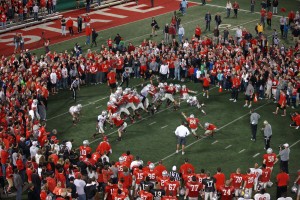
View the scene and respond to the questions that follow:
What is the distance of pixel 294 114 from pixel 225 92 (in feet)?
16.0

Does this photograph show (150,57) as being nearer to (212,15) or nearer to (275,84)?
(275,84)

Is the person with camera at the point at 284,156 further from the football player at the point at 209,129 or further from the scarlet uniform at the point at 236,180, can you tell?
the football player at the point at 209,129

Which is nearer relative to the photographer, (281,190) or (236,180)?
(236,180)

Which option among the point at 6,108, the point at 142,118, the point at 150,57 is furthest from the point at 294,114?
the point at 6,108

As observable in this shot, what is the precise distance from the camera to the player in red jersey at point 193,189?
20.8 metres

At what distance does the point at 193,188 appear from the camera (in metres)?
20.8

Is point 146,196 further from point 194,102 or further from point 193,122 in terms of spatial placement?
point 194,102

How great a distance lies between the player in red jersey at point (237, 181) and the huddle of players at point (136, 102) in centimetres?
711

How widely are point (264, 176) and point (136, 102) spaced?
28.6 feet

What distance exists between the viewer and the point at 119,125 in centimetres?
2686

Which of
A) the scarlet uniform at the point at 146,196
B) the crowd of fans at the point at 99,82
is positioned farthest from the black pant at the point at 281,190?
the scarlet uniform at the point at 146,196

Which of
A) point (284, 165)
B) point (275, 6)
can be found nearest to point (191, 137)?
point (284, 165)

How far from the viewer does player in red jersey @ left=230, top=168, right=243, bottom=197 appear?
21.0m

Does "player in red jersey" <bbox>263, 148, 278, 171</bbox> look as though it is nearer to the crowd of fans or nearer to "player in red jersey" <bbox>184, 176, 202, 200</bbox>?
the crowd of fans
